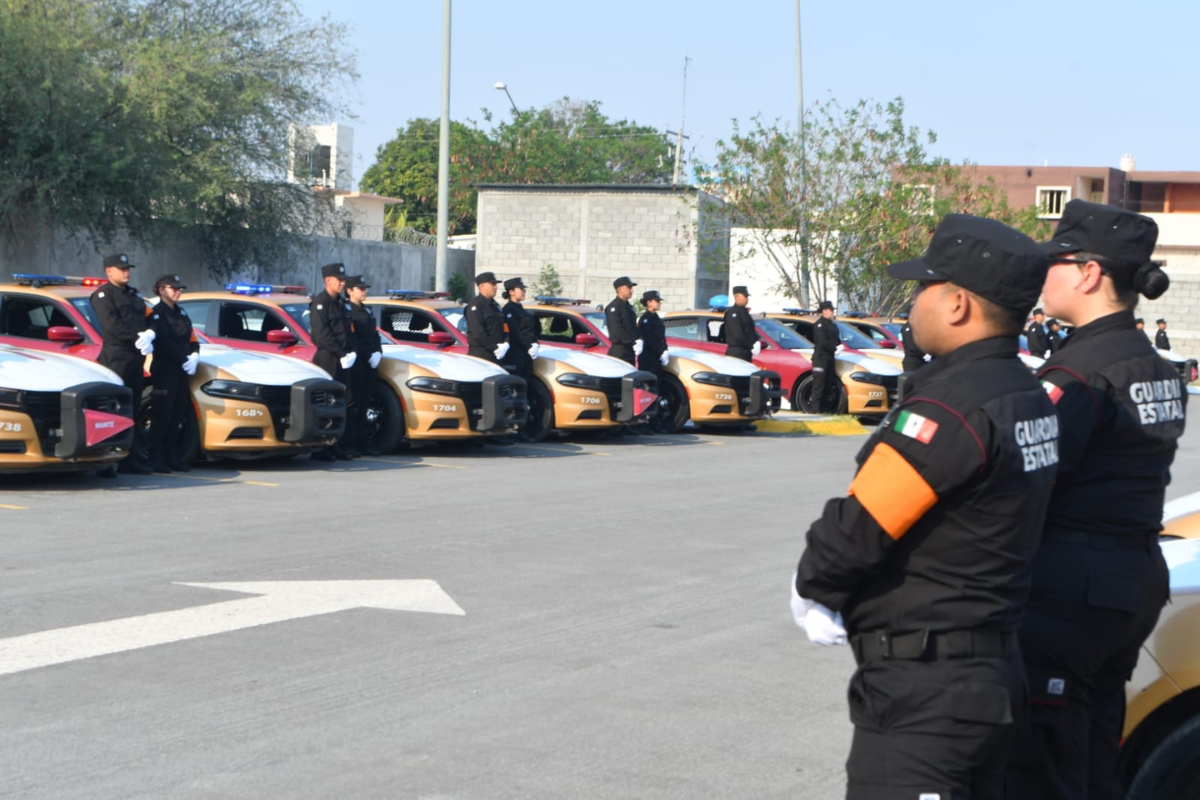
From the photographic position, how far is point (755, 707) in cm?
583

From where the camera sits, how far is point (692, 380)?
18734 mm

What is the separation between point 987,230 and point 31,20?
23.3 m

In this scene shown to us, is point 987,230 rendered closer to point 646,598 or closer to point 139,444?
point 646,598

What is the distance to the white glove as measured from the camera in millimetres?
2986

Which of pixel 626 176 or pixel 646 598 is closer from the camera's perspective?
pixel 646 598

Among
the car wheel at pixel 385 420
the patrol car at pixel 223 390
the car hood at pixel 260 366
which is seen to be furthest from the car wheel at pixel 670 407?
the patrol car at pixel 223 390

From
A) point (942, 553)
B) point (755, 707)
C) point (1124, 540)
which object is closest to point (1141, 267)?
point (1124, 540)

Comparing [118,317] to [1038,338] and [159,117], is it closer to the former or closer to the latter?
[159,117]

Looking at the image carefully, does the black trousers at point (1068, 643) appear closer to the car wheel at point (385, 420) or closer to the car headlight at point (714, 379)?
the car wheel at point (385, 420)

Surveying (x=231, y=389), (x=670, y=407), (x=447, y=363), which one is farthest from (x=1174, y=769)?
(x=670, y=407)

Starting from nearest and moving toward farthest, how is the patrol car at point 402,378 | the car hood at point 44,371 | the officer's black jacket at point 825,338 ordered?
the car hood at point 44,371 < the patrol car at point 402,378 < the officer's black jacket at point 825,338

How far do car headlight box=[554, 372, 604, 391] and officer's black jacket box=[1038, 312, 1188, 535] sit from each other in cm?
1306

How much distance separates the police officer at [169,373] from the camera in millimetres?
12703

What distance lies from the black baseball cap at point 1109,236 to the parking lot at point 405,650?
82.6 inches
